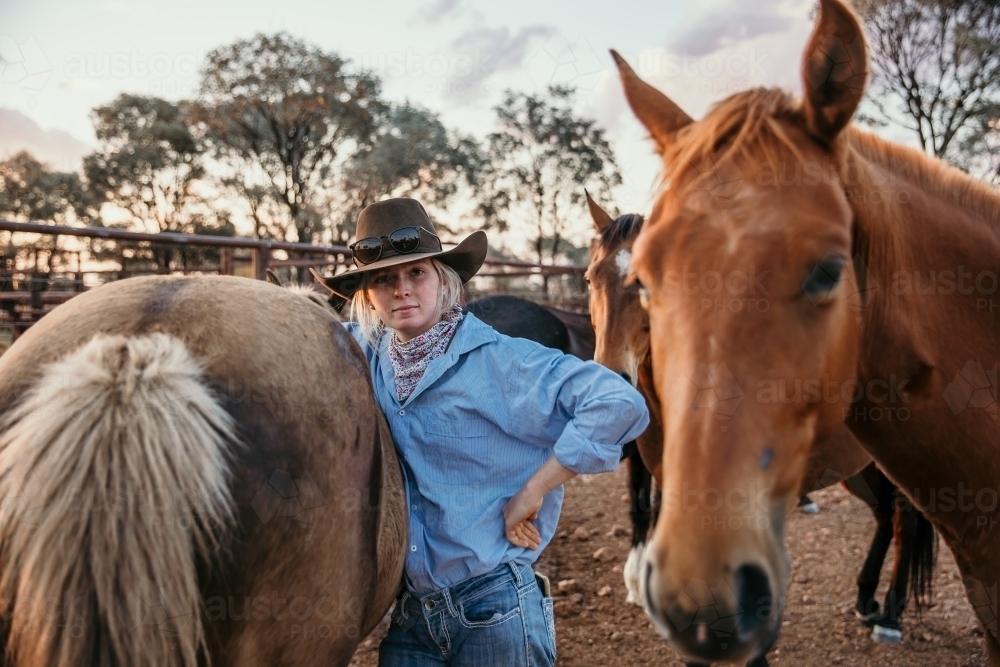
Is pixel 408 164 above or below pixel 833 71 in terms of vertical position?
above

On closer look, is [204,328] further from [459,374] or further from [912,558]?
[912,558]

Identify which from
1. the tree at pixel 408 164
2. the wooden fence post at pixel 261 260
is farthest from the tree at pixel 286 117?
the wooden fence post at pixel 261 260

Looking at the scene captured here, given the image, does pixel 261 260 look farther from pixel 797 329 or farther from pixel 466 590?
pixel 797 329

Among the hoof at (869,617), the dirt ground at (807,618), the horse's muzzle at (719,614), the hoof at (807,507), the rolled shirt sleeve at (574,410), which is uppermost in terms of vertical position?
the rolled shirt sleeve at (574,410)

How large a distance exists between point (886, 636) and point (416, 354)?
3.78 m

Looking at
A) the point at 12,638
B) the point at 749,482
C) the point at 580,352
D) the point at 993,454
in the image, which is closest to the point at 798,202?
the point at 749,482

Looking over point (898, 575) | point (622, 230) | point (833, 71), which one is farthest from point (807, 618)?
point (833, 71)

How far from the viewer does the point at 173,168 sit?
84.7 ft

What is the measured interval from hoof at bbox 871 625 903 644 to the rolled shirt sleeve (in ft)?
10.7

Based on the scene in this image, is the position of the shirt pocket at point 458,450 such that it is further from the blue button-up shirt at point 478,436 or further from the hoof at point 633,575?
the hoof at point 633,575

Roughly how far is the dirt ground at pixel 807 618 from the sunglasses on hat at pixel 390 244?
2.79m

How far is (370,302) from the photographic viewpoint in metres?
2.22

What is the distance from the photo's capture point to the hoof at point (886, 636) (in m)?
3.93

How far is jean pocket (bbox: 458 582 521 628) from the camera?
188 centimetres
